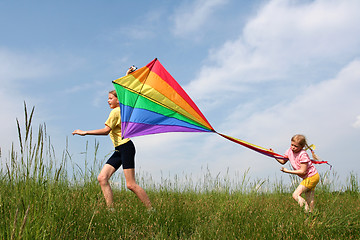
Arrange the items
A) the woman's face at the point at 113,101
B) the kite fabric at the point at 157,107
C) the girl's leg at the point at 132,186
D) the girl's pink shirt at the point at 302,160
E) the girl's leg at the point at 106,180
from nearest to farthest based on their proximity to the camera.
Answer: the girl's leg at the point at 132,186
the girl's leg at the point at 106,180
the kite fabric at the point at 157,107
the girl's pink shirt at the point at 302,160
the woman's face at the point at 113,101

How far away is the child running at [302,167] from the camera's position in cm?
492

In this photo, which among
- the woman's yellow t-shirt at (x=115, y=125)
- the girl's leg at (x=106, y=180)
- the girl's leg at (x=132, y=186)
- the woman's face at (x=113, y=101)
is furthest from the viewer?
the woman's face at (x=113, y=101)

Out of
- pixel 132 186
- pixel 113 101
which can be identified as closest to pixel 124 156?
pixel 132 186

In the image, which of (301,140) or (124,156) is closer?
(124,156)

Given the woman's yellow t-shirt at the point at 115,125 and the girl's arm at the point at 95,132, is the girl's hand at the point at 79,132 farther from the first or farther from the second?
the woman's yellow t-shirt at the point at 115,125

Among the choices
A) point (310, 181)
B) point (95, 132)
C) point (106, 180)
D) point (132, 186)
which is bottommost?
point (310, 181)

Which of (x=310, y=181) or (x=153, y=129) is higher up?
(x=153, y=129)

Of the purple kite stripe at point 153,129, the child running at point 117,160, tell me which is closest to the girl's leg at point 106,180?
the child running at point 117,160

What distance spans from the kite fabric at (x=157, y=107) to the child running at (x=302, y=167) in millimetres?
456

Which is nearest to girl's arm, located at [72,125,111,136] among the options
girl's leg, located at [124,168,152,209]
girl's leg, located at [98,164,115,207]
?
girl's leg, located at [98,164,115,207]

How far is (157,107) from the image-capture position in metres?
4.90

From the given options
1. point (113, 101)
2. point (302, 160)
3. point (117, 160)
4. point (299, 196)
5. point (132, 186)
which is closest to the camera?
point (132, 186)

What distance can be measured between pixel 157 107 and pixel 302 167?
8.19 feet

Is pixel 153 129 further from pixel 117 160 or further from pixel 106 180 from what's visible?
pixel 106 180
